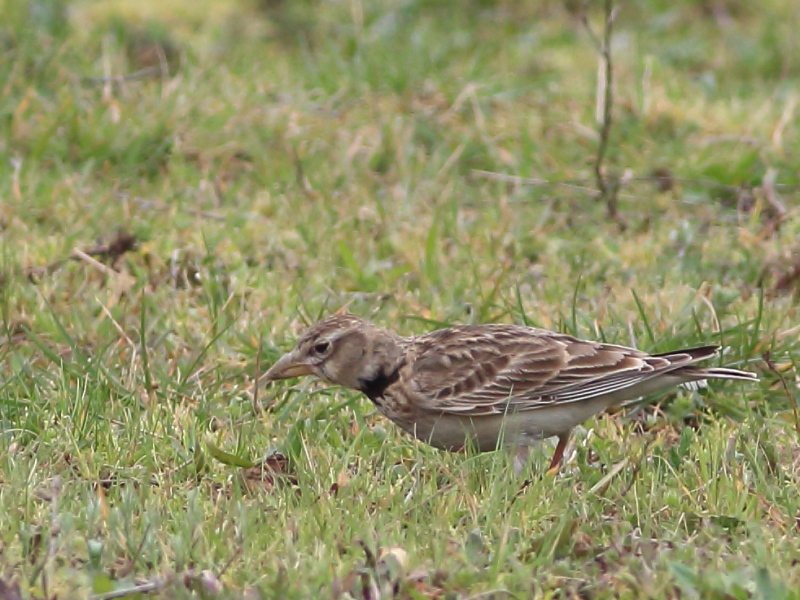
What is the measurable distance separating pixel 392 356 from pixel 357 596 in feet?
5.97

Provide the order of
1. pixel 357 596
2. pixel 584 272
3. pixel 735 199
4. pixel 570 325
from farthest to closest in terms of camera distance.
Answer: pixel 735 199, pixel 584 272, pixel 570 325, pixel 357 596

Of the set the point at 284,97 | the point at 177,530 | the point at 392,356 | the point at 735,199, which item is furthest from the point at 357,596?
the point at 284,97

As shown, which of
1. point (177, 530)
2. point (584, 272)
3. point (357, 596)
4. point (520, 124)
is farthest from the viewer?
point (520, 124)

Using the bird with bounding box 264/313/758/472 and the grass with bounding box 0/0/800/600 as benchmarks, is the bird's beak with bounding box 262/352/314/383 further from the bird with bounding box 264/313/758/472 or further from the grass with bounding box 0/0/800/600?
the grass with bounding box 0/0/800/600

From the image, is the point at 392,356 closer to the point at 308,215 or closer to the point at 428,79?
the point at 308,215

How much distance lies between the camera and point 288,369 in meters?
5.71

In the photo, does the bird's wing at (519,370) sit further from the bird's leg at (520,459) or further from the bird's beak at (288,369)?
the bird's beak at (288,369)

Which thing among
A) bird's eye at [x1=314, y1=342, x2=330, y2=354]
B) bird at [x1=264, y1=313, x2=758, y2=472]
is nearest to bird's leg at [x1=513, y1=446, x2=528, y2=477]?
bird at [x1=264, y1=313, x2=758, y2=472]

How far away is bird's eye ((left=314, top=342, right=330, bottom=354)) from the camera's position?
18.4 ft

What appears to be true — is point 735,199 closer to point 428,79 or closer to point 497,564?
point 428,79

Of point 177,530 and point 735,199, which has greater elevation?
point 177,530

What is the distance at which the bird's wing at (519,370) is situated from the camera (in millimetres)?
5348

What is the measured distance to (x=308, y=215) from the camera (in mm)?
7723

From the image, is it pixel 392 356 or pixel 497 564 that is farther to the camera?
pixel 392 356
